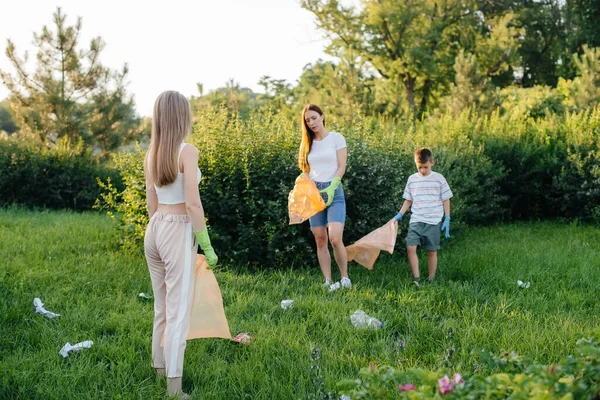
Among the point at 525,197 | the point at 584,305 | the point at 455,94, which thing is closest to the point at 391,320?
the point at 584,305

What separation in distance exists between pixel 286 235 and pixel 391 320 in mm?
2383

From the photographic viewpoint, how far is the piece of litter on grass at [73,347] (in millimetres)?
3949

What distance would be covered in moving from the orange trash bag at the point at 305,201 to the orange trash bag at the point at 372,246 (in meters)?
0.71

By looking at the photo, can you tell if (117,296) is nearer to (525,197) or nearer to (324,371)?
(324,371)

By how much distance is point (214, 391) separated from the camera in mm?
3438

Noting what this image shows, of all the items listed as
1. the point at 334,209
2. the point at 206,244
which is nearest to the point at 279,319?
the point at 334,209

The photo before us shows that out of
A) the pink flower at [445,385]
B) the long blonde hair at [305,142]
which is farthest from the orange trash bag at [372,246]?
the pink flower at [445,385]

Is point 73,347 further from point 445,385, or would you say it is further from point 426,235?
point 426,235

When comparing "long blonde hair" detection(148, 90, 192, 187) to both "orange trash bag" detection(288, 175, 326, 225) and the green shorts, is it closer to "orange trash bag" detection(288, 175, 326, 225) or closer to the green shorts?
"orange trash bag" detection(288, 175, 326, 225)

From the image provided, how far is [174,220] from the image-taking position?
3.36 meters

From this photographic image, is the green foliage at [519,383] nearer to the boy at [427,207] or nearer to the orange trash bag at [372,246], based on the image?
the orange trash bag at [372,246]

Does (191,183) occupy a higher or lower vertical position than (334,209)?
higher

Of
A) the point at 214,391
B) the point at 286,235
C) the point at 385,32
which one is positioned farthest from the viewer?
the point at 385,32

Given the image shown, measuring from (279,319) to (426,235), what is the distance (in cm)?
232
